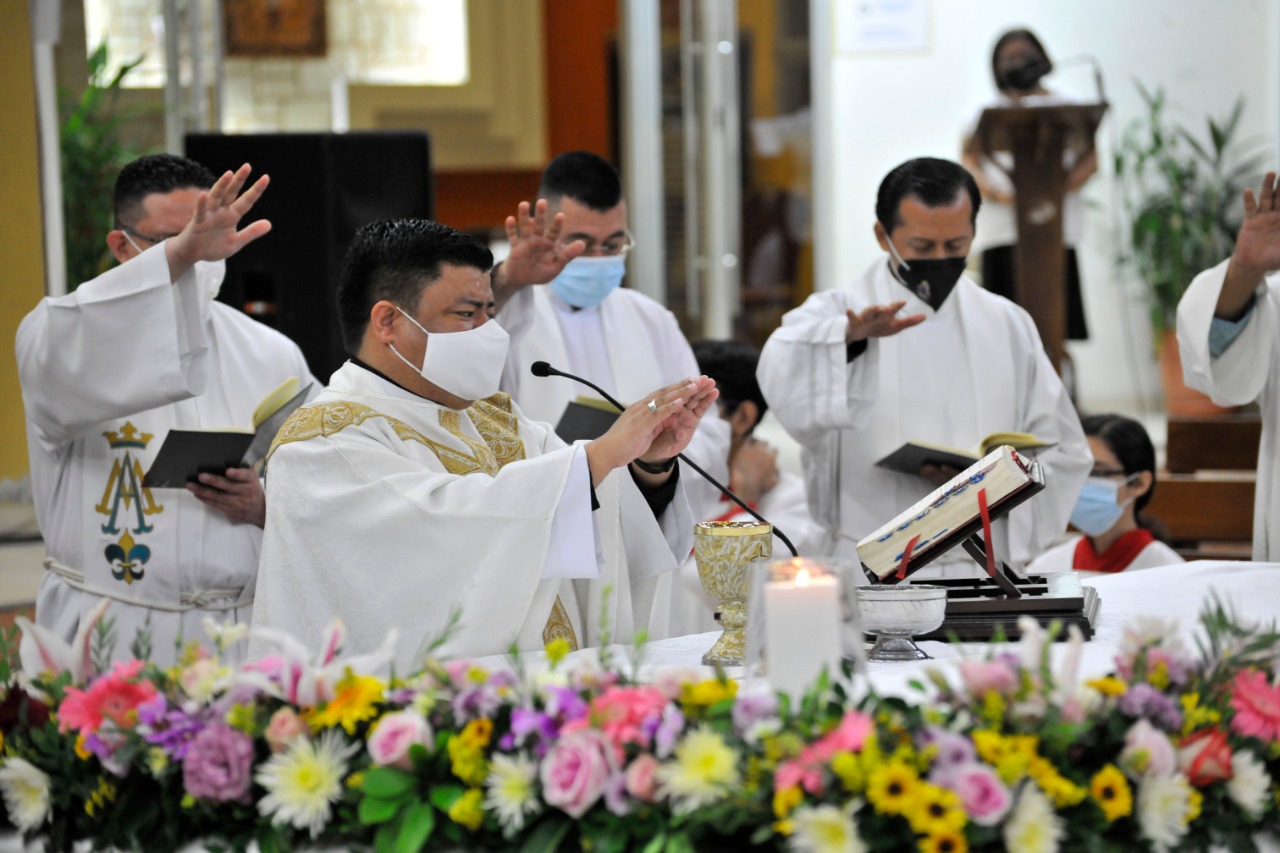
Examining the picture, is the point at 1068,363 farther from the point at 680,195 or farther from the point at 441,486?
the point at 441,486

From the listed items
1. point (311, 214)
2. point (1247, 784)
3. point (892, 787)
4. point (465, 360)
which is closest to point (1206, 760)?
point (1247, 784)

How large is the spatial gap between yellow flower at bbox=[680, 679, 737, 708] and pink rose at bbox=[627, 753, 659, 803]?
11 cm

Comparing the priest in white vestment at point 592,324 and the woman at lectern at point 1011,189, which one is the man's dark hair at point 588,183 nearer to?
the priest in white vestment at point 592,324

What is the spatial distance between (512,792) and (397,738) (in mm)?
158

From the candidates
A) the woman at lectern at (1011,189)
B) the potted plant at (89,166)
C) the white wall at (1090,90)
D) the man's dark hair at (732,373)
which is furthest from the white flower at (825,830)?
the white wall at (1090,90)

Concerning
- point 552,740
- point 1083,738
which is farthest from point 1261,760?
point 552,740

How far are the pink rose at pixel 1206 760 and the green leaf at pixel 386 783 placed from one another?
88cm

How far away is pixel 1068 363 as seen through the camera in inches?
285

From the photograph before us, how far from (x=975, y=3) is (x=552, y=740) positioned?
8590 millimetres

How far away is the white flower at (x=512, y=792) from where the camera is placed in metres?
1.68

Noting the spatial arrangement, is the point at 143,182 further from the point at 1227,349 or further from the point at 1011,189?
the point at 1011,189

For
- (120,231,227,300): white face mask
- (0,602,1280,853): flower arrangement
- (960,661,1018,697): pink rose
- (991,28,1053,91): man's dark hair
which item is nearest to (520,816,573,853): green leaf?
(0,602,1280,853): flower arrangement

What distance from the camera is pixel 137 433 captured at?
354 cm

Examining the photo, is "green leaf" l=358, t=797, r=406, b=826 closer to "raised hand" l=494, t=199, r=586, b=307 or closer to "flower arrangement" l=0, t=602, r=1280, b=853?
"flower arrangement" l=0, t=602, r=1280, b=853
